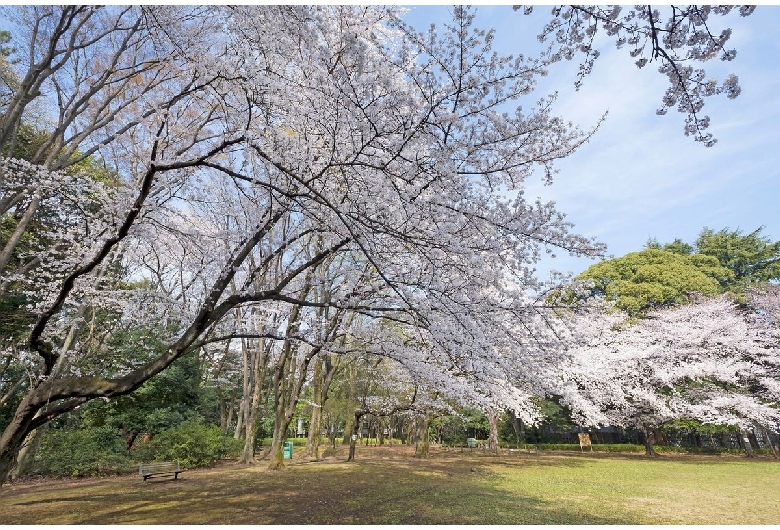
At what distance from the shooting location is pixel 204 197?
9.38 metres

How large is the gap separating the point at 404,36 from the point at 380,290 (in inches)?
155

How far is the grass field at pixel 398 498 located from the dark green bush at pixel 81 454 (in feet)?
1.80

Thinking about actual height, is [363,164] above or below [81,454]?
above

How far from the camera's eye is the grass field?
6.75 m

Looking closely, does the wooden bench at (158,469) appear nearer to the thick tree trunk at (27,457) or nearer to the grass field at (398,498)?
the grass field at (398,498)

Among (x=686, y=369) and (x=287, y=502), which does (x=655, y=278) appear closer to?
(x=686, y=369)

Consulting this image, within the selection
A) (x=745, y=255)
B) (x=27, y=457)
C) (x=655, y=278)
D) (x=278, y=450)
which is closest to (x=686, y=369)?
(x=655, y=278)

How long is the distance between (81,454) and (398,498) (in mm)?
9780

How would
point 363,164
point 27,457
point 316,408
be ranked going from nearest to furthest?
point 363,164, point 27,457, point 316,408

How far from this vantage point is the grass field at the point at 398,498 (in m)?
6.75

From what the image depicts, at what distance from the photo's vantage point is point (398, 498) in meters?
8.59

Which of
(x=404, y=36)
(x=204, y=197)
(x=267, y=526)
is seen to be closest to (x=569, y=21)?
(x=404, y=36)

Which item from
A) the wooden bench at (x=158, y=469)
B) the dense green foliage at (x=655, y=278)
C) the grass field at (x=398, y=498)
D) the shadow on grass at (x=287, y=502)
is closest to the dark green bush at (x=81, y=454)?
the grass field at (x=398, y=498)

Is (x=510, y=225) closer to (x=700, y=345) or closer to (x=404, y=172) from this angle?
(x=404, y=172)
